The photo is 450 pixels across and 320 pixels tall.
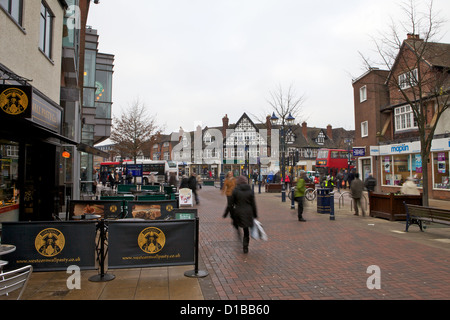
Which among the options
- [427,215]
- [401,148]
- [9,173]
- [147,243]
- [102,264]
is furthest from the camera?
[401,148]

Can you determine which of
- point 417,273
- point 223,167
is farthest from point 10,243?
point 223,167

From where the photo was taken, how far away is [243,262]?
630 centimetres

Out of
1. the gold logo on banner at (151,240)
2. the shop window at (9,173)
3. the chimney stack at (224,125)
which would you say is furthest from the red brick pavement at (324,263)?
the chimney stack at (224,125)

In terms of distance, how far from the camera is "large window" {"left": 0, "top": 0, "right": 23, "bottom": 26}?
6.94 meters

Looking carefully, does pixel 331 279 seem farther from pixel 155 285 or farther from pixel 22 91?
pixel 22 91

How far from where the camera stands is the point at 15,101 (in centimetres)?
593

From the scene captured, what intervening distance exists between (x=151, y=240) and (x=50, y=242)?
5.11 ft

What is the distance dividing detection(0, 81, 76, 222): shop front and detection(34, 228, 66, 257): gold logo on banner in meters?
2.50

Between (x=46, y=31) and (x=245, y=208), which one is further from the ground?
(x=46, y=31)

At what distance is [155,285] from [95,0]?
2173 centimetres

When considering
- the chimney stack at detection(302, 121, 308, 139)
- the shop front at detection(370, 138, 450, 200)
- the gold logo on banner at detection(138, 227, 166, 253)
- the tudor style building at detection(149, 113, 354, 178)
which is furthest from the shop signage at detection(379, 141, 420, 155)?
the chimney stack at detection(302, 121, 308, 139)

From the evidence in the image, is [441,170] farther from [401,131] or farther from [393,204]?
[393,204]

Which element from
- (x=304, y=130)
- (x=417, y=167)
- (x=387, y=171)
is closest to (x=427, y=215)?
(x=417, y=167)

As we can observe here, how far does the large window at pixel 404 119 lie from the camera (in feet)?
78.6
